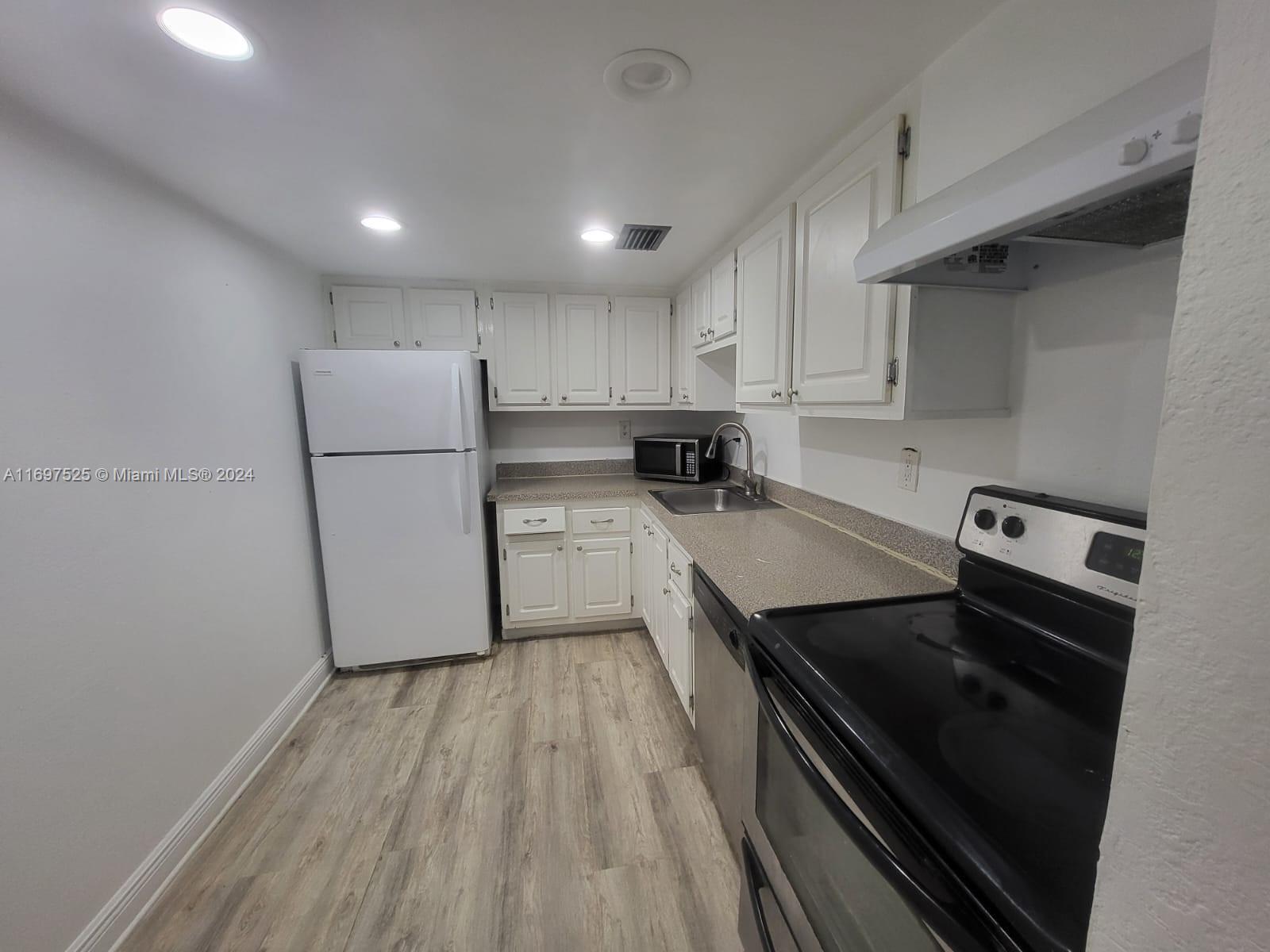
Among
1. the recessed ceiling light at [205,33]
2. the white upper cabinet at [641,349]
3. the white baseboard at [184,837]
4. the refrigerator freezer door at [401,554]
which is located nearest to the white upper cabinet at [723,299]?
the white upper cabinet at [641,349]

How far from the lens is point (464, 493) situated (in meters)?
2.36

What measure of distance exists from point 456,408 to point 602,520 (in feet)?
3.24

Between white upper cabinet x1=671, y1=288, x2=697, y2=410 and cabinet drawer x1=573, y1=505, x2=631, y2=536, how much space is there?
0.74 meters

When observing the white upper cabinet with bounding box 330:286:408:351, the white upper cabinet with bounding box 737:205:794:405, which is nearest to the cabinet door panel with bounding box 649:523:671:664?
the white upper cabinet with bounding box 737:205:794:405

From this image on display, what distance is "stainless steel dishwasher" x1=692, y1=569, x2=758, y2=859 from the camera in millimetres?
1202

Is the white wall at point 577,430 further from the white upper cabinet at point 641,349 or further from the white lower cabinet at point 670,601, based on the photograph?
the white lower cabinet at point 670,601

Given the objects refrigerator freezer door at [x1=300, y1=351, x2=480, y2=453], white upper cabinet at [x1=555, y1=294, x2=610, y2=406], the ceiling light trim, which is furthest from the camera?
white upper cabinet at [x1=555, y1=294, x2=610, y2=406]

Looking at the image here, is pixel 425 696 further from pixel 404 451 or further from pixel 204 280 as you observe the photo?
pixel 204 280

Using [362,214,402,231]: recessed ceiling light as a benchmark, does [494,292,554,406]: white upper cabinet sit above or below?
below

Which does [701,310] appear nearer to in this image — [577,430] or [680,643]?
[577,430]

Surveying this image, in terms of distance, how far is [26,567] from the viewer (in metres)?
1.07

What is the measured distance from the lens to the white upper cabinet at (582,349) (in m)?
2.78

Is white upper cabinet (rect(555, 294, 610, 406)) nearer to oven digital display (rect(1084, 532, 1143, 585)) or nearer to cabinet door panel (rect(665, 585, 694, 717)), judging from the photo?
cabinet door panel (rect(665, 585, 694, 717))

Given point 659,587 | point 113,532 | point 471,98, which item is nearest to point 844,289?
point 471,98
